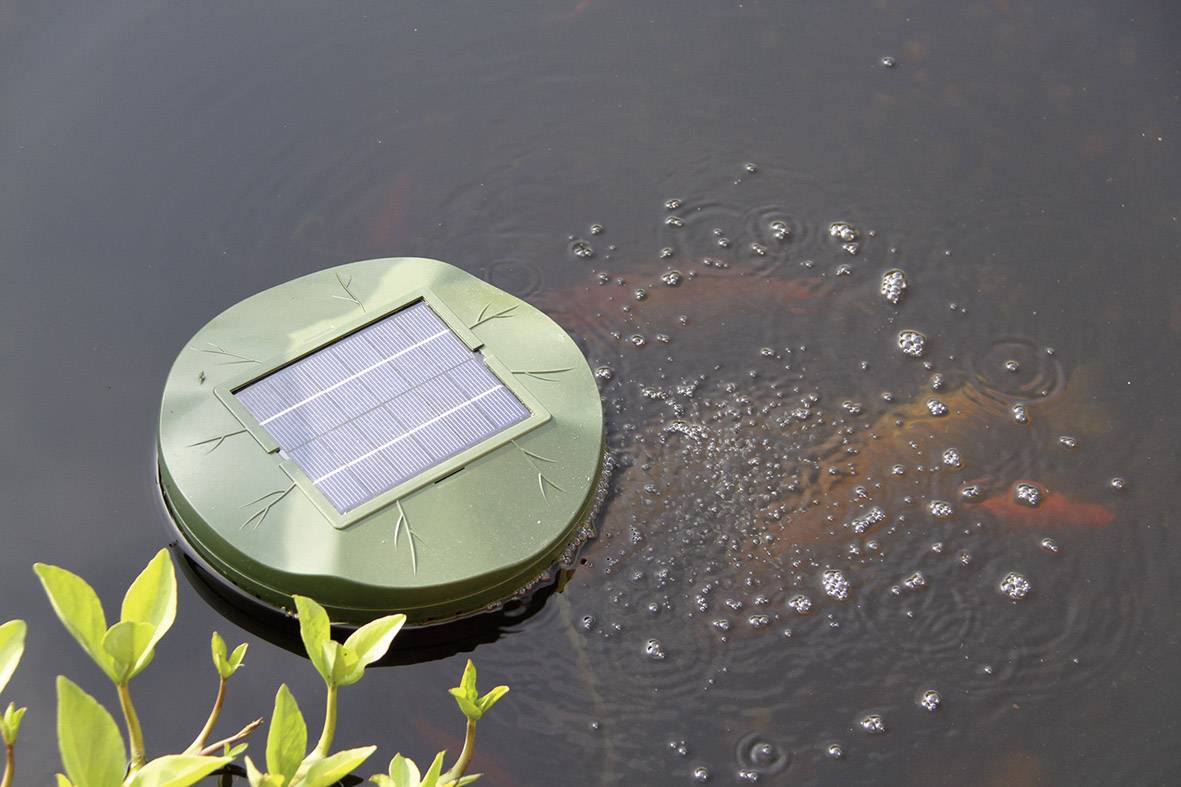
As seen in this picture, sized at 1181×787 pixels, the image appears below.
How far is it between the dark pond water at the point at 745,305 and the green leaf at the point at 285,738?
2.59ft

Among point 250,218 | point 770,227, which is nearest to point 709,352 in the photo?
point 770,227

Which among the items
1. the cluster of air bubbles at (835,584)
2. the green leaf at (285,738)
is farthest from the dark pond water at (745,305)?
the green leaf at (285,738)

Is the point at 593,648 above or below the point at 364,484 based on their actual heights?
below

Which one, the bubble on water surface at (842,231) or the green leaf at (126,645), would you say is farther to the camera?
the bubble on water surface at (842,231)

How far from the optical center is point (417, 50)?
443 cm

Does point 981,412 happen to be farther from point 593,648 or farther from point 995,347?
point 593,648

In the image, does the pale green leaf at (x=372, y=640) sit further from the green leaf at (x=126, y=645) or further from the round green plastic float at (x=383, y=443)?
the round green plastic float at (x=383, y=443)

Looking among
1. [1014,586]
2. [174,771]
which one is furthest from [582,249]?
[174,771]

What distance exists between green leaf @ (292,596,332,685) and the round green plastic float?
60 centimetres

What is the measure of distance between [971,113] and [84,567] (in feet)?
9.41

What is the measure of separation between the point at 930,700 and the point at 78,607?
1.92 m

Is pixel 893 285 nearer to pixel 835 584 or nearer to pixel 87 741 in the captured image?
pixel 835 584

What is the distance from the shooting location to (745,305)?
13.0 ft

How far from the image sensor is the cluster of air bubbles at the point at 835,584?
3.45m
